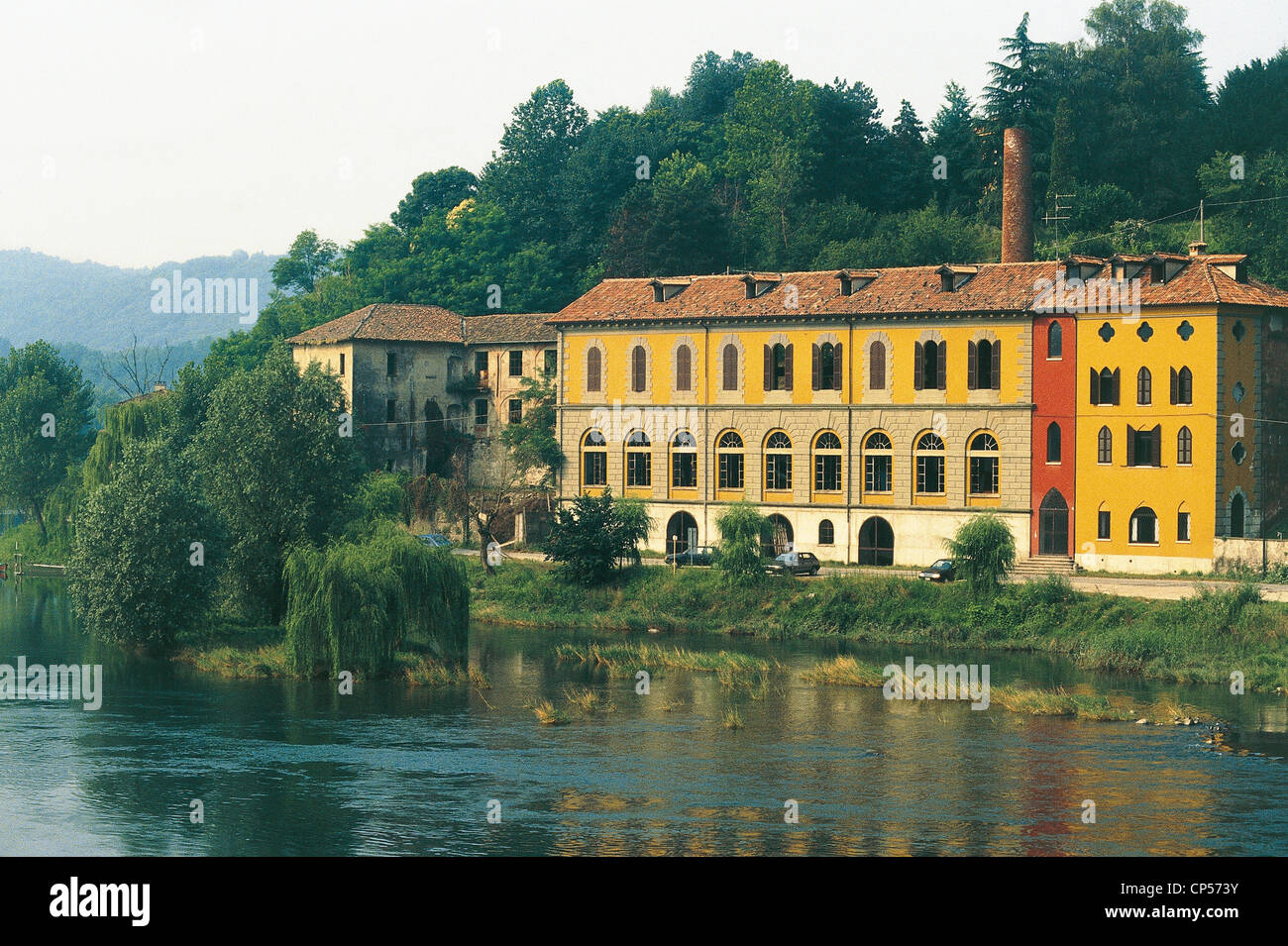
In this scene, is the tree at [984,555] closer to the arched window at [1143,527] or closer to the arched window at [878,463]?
the arched window at [1143,527]

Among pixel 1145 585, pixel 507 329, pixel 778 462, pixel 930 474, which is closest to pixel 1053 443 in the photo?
pixel 930 474

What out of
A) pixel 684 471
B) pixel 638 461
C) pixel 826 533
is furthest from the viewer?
pixel 638 461

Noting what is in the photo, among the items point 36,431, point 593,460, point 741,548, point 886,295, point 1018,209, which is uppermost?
point 1018,209

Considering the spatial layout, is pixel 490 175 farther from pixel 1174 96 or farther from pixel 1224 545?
pixel 1224 545

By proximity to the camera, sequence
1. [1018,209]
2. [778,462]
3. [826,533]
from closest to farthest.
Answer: [826,533] < [778,462] < [1018,209]

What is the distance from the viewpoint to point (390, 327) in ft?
259

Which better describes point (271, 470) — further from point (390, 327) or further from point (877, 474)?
point (390, 327)

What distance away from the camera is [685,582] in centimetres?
5909

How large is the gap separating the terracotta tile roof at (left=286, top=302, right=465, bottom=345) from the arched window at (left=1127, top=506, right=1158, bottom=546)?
35711mm

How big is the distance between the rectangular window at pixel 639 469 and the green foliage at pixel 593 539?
5.17 meters

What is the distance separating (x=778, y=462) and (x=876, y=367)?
5601 mm

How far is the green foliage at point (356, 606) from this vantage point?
4384 centimetres

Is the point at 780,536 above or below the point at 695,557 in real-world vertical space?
above

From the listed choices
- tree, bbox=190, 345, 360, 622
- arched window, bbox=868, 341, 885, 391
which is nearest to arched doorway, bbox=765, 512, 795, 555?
arched window, bbox=868, 341, 885, 391
